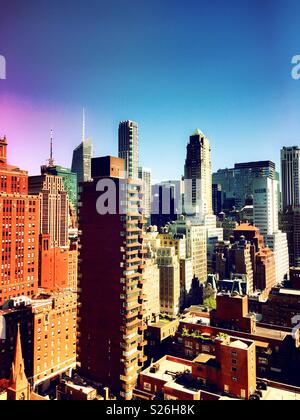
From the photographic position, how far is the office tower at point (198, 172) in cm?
11794

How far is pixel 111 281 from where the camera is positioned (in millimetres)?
35281

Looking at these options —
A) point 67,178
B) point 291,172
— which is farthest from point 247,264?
point 67,178

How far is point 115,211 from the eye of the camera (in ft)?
118

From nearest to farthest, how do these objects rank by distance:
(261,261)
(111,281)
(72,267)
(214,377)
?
1. (214,377)
2. (111,281)
3. (261,261)
4. (72,267)

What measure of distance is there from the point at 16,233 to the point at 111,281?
22.8 meters

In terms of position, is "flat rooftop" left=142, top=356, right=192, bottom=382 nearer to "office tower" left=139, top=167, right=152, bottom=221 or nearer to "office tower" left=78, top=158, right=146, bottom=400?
"office tower" left=78, top=158, right=146, bottom=400

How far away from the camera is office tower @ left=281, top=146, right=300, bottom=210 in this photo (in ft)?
382

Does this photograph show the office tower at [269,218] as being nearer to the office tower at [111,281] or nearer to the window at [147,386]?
the office tower at [111,281]

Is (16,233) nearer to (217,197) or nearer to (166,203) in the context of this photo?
(166,203)

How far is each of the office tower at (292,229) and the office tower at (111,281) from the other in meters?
70.3

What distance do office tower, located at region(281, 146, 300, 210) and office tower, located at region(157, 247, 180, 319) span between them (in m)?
69.4
